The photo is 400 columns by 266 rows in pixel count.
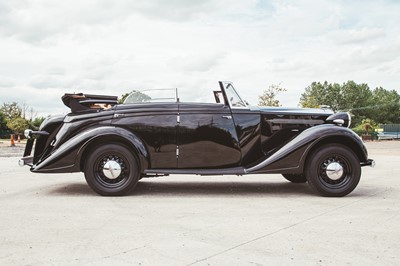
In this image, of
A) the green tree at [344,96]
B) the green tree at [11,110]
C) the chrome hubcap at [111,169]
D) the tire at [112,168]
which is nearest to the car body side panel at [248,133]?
the tire at [112,168]

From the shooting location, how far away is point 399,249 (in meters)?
3.56

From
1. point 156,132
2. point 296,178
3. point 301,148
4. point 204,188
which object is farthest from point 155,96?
point 296,178

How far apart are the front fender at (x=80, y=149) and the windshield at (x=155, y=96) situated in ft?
2.15

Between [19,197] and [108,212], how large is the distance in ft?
5.97

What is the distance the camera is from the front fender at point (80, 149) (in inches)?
243

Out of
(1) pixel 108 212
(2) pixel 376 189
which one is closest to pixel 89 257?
(1) pixel 108 212

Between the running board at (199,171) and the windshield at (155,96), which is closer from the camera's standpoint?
the running board at (199,171)

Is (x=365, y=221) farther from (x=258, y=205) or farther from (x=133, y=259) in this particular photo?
(x=133, y=259)

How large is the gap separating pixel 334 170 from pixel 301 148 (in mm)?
542

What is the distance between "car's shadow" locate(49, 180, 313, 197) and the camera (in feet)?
21.6

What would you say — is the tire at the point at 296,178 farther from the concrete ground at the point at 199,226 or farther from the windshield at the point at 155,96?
the windshield at the point at 155,96

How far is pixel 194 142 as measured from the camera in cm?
639

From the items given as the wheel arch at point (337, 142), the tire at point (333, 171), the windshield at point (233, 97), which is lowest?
the tire at point (333, 171)

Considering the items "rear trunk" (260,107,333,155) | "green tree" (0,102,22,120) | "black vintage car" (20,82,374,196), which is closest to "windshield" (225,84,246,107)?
"black vintage car" (20,82,374,196)
